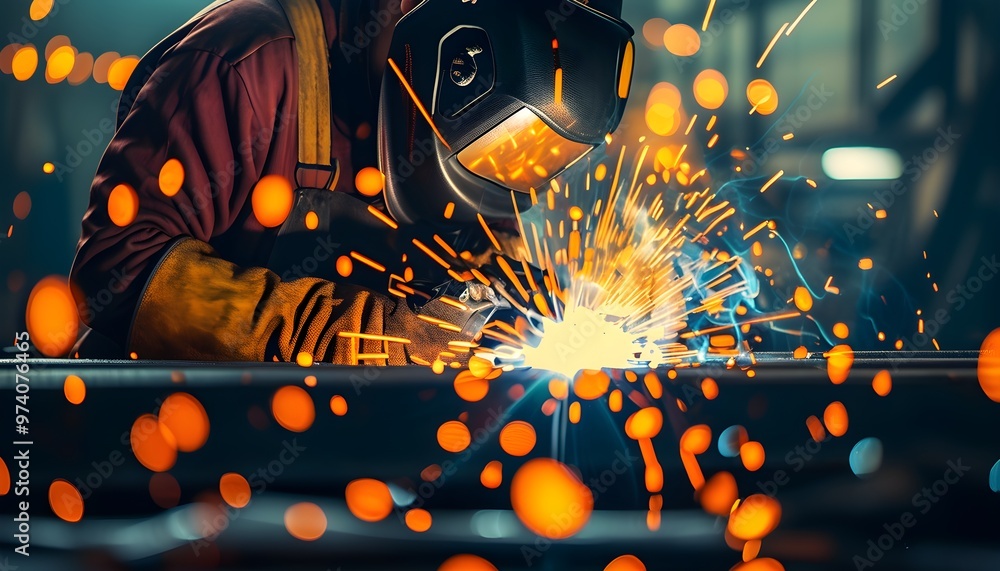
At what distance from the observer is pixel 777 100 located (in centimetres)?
192

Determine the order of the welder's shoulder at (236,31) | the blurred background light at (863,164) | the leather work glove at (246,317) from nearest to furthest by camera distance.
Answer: the leather work glove at (246,317)
the welder's shoulder at (236,31)
the blurred background light at (863,164)

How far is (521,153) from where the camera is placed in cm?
114

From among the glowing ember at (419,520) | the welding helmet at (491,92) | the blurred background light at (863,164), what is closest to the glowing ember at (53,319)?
the welding helmet at (491,92)

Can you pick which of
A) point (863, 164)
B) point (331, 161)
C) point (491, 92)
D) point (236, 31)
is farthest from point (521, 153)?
point (863, 164)

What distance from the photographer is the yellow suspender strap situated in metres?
1.07

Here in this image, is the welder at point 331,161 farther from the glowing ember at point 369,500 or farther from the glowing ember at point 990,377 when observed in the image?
the glowing ember at point 990,377

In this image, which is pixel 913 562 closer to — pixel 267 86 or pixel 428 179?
pixel 428 179

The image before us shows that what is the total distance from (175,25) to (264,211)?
0.58 metres

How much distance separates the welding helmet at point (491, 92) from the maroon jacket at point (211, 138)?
0.20ft

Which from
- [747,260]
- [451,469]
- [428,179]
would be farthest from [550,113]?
[747,260]

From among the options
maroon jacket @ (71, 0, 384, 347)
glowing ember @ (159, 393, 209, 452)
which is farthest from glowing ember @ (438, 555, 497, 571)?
maroon jacket @ (71, 0, 384, 347)

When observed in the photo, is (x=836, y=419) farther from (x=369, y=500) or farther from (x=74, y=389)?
(x=74, y=389)

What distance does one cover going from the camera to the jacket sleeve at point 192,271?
91 cm

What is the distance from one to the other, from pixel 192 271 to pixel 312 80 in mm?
314
